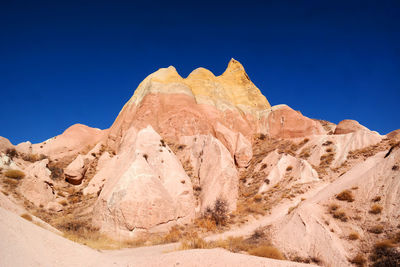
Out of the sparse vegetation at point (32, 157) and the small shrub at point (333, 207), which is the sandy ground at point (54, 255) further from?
the sparse vegetation at point (32, 157)

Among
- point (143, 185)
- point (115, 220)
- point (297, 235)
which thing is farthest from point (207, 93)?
point (297, 235)

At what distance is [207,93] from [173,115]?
6.95 meters

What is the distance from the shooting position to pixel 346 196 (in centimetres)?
916

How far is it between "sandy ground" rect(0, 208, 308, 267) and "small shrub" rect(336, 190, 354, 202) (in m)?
5.49

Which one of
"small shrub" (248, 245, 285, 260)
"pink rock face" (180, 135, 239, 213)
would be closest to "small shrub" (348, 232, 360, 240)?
"small shrub" (248, 245, 285, 260)

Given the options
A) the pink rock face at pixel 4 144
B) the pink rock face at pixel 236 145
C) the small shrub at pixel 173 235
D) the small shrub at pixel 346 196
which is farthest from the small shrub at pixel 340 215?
the pink rock face at pixel 4 144

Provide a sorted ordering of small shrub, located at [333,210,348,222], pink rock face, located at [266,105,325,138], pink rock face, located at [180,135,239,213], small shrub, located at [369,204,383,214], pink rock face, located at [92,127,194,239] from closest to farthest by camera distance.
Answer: small shrub, located at [369,204,383,214] < small shrub, located at [333,210,348,222] < pink rock face, located at [92,127,194,239] < pink rock face, located at [180,135,239,213] < pink rock face, located at [266,105,325,138]

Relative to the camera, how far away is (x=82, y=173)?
62.5ft

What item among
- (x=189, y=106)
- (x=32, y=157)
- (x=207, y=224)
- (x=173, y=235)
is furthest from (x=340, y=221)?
(x=32, y=157)

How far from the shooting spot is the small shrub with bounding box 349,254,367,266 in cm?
638

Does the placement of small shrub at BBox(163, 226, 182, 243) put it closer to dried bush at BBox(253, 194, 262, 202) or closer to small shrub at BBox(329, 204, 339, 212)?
dried bush at BBox(253, 194, 262, 202)

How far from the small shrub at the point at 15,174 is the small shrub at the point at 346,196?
17861 millimetres

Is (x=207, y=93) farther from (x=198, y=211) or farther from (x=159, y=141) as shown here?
(x=198, y=211)

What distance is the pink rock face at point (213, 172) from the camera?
1551 centimetres
